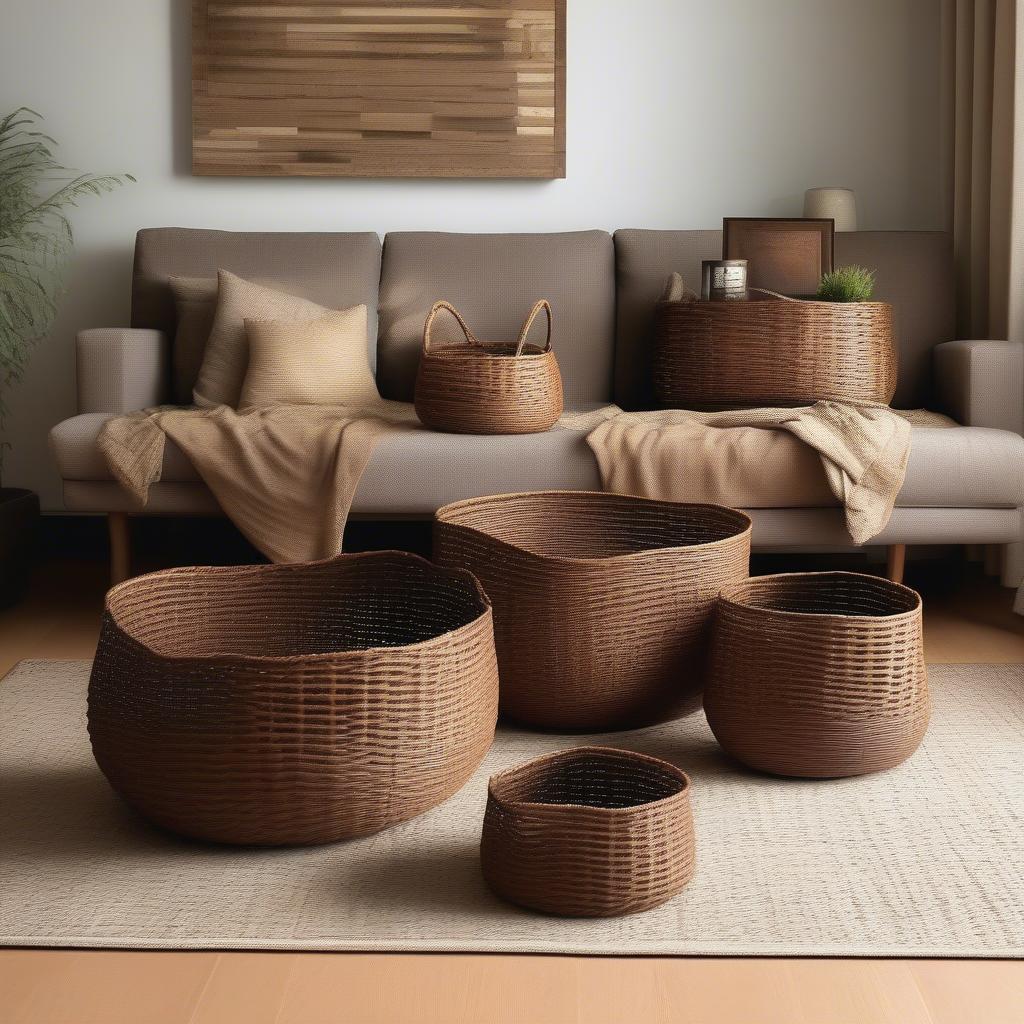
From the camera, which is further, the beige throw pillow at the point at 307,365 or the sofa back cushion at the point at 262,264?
the sofa back cushion at the point at 262,264

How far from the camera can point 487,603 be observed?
71.4 inches

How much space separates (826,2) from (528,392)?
5.76 ft

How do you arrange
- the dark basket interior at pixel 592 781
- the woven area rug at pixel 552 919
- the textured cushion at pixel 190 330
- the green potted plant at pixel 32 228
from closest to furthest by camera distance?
the woven area rug at pixel 552 919, the dark basket interior at pixel 592 781, the textured cushion at pixel 190 330, the green potted plant at pixel 32 228

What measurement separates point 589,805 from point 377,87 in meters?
2.64

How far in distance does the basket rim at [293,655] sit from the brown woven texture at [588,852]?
228 mm

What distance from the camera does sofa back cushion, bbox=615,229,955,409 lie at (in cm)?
347

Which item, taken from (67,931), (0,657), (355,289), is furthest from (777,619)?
(355,289)

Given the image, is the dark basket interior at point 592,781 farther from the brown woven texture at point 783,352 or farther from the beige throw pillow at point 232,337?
the beige throw pillow at point 232,337

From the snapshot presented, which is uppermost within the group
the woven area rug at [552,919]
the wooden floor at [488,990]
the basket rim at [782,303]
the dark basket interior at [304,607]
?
the basket rim at [782,303]

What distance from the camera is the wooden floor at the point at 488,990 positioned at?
4.34ft

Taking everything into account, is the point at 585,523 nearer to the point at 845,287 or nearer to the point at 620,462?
the point at 620,462

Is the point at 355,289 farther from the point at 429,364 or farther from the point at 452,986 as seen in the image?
the point at 452,986

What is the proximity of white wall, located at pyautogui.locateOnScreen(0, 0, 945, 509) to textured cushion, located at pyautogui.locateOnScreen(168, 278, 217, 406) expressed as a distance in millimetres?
461

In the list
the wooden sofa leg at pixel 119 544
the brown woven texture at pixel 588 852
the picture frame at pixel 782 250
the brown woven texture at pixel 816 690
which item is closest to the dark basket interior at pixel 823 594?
the brown woven texture at pixel 816 690
